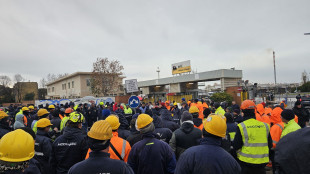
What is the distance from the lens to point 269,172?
5.71 metres

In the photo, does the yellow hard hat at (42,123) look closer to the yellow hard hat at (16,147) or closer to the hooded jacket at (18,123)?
the hooded jacket at (18,123)

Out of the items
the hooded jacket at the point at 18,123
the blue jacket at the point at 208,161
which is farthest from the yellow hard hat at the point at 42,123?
the blue jacket at the point at 208,161

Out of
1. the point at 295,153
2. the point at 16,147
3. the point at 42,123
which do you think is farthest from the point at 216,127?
the point at 42,123

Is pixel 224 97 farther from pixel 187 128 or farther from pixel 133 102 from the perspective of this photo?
pixel 187 128

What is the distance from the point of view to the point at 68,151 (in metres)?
3.39

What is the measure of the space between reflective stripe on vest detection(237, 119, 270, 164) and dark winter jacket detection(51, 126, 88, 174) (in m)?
3.08

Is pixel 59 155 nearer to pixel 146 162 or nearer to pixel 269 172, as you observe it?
pixel 146 162

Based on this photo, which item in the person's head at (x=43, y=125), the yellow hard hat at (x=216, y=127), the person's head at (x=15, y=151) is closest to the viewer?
the person's head at (x=15, y=151)

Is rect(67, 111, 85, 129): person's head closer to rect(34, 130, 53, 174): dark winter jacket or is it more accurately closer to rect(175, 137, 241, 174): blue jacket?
rect(34, 130, 53, 174): dark winter jacket

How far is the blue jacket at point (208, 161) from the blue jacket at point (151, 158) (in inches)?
31.8

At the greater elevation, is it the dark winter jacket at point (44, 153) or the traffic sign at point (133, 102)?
the traffic sign at point (133, 102)

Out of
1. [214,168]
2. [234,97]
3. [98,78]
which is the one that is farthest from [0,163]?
[98,78]

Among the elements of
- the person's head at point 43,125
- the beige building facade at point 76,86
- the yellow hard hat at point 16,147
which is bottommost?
the person's head at point 43,125

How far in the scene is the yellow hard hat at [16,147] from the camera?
5.87ft
